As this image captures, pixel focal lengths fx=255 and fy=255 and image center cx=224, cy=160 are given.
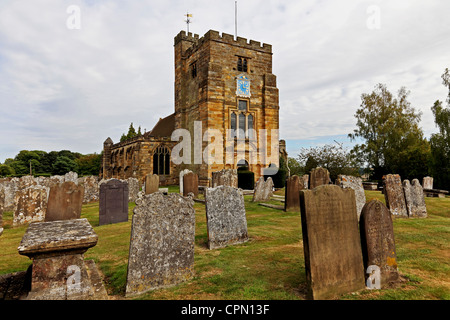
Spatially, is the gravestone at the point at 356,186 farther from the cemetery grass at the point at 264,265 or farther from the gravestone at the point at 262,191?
the gravestone at the point at 262,191

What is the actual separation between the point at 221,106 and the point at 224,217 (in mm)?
16780

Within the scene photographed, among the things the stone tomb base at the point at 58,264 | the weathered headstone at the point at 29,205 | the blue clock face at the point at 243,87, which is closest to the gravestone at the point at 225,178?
the weathered headstone at the point at 29,205

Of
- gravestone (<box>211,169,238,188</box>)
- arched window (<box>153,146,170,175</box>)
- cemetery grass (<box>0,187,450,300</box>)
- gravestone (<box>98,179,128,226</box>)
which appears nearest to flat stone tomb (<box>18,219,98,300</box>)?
cemetery grass (<box>0,187,450,300</box>)

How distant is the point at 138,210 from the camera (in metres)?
3.55

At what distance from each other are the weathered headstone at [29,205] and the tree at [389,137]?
2764 cm

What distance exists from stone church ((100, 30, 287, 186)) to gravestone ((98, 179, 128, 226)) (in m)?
12.2

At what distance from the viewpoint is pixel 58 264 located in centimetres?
288

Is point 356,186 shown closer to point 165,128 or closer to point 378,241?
point 378,241

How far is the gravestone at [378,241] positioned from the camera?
3445 mm

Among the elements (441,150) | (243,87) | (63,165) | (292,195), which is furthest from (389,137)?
(63,165)

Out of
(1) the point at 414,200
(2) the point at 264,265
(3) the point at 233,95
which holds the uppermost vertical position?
(3) the point at 233,95

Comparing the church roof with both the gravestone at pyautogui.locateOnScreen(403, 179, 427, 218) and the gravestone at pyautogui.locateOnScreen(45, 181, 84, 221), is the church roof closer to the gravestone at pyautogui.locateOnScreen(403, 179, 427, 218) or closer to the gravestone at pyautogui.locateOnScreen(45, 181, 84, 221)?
the gravestone at pyautogui.locateOnScreen(45, 181, 84, 221)

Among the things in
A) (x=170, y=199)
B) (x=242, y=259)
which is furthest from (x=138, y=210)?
(x=242, y=259)

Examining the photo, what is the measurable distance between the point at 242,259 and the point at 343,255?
6.30ft
